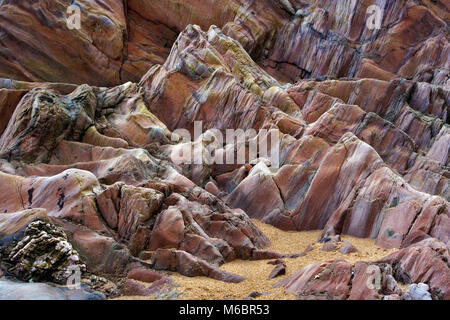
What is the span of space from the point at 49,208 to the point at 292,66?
28.1 m

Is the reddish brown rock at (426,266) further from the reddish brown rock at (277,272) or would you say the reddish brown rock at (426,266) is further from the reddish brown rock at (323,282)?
the reddish brown rock at (277,272)

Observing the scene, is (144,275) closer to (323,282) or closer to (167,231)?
(167,231)

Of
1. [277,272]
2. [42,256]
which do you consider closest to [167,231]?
[277,272]

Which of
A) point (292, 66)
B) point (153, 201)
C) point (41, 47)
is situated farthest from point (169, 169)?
point (292, 66)

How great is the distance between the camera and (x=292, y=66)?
38031 millimetres

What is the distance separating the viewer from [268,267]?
1322 centimetres

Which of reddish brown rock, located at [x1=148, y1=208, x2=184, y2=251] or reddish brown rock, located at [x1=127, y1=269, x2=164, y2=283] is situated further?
reddish brown rock, located at [x1=148, y1=208, x2=184, y2=251]

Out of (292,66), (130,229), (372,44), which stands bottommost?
(130,229)

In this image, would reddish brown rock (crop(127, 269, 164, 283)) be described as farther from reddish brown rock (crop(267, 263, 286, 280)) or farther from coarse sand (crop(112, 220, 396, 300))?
reddish brown rock (crop(267, 263, 286, 280))

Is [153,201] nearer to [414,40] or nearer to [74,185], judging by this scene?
[74,185]

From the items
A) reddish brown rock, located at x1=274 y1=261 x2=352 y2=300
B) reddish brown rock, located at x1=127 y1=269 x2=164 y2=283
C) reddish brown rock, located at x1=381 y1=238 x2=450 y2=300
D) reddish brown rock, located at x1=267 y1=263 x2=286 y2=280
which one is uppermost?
reddish brown rock, located at x1=381 y1=238 x2=450 y2=300

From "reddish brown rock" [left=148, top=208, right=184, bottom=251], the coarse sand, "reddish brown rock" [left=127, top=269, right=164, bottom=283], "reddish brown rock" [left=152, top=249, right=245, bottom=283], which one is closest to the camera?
the coarse sand

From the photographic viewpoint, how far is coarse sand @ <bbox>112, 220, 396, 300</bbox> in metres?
10.5

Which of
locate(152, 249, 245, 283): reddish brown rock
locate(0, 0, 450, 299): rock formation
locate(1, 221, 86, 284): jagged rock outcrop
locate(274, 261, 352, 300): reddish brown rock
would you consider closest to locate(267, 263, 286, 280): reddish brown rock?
locate(0, 0, 450, 299): rock formation
